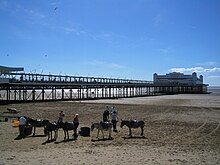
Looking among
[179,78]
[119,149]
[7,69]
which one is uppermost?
[179,78]

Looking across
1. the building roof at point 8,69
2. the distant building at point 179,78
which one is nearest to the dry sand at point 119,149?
the building roof at point 8,69

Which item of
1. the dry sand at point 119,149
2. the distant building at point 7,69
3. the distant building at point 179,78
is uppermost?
the distant building at point 179,78

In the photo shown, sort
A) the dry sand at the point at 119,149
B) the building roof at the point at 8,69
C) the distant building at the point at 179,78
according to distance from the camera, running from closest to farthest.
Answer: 1. the dry sand at the point at 119,149
2. the building roof at the point at 8,69
3. the distant building at the point at 179,78

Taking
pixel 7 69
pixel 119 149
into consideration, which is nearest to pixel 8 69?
pixel 7 69

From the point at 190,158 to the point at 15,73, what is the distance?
46407 millimetres

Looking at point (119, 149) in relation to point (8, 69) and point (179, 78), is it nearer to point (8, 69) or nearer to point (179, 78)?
point (8, 69)

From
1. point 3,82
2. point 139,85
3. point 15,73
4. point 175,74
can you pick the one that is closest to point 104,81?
point 139,85

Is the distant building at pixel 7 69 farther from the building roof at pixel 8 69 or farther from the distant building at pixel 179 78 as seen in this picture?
the distant building at pixel 179 78

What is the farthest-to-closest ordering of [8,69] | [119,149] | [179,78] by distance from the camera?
[179,78] → [8,69] → [119,149]

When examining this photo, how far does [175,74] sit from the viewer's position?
15412cm

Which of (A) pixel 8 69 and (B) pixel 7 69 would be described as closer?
(B) pixel 7 69

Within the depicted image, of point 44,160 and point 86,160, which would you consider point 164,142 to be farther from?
point 44,160

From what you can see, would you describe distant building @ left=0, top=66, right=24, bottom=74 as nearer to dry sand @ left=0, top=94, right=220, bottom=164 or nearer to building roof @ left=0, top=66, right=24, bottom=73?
building roof @ left=0, top=66, right=24, bottom=73

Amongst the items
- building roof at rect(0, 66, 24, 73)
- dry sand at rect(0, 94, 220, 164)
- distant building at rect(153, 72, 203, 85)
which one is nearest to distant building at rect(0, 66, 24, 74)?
building roof at rect(0, 66, 24, 73)
